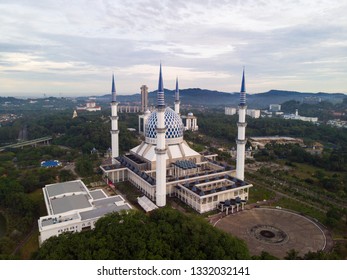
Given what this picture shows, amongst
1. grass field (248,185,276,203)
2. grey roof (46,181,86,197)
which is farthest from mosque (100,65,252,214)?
grey roof (46,181,86,197)

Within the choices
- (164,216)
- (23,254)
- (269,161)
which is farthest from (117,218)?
(269,161)

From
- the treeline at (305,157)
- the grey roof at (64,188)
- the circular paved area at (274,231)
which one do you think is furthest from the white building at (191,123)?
the circular paved area at (274,231)

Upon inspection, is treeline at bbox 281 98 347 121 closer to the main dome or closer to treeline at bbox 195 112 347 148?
treeline at bbox 195 112 347 148

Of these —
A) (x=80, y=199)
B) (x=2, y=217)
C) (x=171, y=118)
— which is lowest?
(x=2, y=217)

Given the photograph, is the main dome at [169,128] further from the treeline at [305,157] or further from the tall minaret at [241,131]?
the treeline at [305,157]

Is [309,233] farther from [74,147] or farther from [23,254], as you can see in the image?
[74,147]
